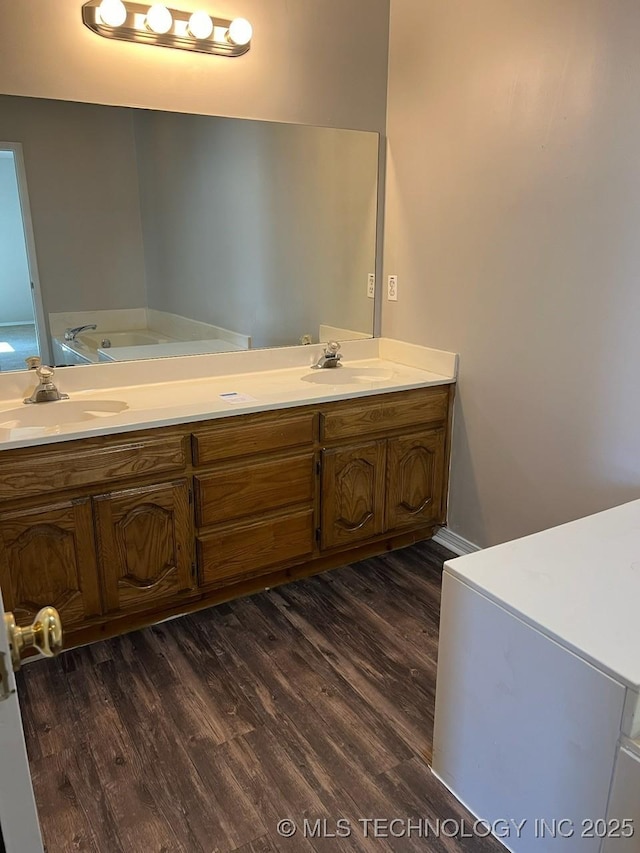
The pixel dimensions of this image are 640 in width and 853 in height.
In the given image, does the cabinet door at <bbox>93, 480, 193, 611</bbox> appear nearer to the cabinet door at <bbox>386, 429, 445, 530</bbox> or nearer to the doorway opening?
the doorway opening

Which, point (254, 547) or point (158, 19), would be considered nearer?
point (158, 19)

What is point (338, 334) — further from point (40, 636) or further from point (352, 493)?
point (40, 636)

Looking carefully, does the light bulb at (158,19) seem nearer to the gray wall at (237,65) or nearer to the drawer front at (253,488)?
the gray wall at (237,65)

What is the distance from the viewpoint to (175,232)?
2539mm

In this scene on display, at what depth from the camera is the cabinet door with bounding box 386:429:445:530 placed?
108 inches

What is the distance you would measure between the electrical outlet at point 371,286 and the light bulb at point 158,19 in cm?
133

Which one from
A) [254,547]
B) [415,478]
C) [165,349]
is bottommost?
[254,547]

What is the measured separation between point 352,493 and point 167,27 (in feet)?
6.13

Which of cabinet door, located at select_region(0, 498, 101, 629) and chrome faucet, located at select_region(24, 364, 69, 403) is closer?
cabinet door, located at select_region(0, 498, 101, 629)

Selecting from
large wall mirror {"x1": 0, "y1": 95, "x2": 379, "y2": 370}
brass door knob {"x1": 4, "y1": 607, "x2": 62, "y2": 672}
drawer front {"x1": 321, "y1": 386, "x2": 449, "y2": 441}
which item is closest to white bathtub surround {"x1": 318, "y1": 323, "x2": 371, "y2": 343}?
large wall mirror {"x1": 0, "y1": 95, "x2": 379, "y2": 370}

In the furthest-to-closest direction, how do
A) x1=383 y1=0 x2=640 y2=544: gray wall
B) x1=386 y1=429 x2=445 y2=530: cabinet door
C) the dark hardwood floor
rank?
x1=386 y1=429 x2=445 y2=530: cabinet door → x1=383 y1=0 x2=640 y2=544: gray wall → the dark hardwood floor

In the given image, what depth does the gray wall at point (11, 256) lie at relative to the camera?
2182 mm

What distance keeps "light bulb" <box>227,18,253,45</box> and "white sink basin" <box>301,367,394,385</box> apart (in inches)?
52.2

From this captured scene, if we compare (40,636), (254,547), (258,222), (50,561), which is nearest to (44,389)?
(50,561)
